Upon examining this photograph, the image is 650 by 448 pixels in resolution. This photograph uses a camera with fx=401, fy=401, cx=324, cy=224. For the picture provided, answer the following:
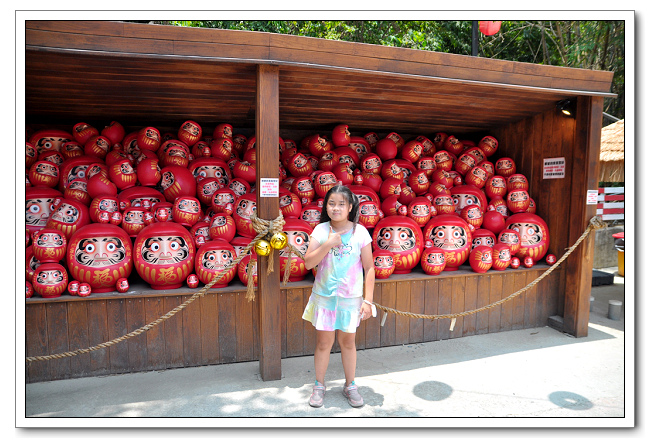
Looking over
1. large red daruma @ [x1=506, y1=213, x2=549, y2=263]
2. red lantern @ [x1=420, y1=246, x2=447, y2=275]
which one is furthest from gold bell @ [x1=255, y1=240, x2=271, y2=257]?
large red daruma @ [x1=506, y1=213, x2=549, y2=263]

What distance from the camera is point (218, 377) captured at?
3207 millimetres

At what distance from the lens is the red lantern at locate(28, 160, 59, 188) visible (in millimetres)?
3600

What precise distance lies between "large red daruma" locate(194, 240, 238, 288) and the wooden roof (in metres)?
1.37

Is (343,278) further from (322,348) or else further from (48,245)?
(48,245)

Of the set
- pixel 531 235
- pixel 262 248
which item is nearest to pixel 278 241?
pixel 262 248

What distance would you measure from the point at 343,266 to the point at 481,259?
207cm

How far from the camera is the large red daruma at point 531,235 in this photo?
4.38 meters

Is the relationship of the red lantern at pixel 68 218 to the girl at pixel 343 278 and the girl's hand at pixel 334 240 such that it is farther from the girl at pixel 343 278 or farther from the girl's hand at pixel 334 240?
the girl's hand at pixel 334 240

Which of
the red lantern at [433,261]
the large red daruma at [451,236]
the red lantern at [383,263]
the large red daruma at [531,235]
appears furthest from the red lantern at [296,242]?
the large red daruma at [531,235]

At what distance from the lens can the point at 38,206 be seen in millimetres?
3422

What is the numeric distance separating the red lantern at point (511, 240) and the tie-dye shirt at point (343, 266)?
2.35m

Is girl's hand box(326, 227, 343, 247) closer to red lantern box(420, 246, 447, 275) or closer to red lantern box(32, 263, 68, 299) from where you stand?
red lantern box(420, 246, 447, 275)
